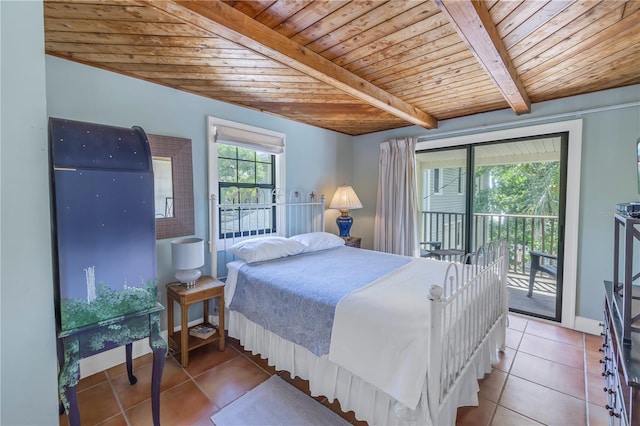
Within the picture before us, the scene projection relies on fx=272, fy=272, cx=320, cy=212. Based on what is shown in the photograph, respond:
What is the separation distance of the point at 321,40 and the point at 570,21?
1452 millimetres

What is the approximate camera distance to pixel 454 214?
3680 millimetres

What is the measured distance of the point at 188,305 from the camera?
2182mm

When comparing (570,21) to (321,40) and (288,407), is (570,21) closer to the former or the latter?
(321,40)

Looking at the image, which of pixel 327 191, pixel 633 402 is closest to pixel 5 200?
pixel 633 402

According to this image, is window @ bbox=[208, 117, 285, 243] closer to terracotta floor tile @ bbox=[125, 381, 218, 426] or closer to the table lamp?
the table lamp

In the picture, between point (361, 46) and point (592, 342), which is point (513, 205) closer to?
point (592, 342)

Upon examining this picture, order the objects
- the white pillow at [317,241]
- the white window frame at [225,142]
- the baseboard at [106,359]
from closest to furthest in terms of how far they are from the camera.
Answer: the baseboard at [106,359] → the white window frame at [225,142] → the white pillow at [317,241]

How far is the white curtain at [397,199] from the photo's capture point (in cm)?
378

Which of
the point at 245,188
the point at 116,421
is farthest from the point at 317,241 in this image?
the point at 116,421

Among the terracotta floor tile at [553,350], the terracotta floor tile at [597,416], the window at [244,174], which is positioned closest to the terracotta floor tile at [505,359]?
the terracotta floor tile at [553,350]

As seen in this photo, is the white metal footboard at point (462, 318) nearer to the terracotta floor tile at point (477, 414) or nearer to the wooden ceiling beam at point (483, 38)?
the terracotta floor tile at point (477, 414)

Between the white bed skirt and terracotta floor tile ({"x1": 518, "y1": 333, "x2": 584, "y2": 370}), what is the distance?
1.24ft

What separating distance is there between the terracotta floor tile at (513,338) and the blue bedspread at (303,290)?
120 cm

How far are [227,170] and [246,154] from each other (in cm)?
33
